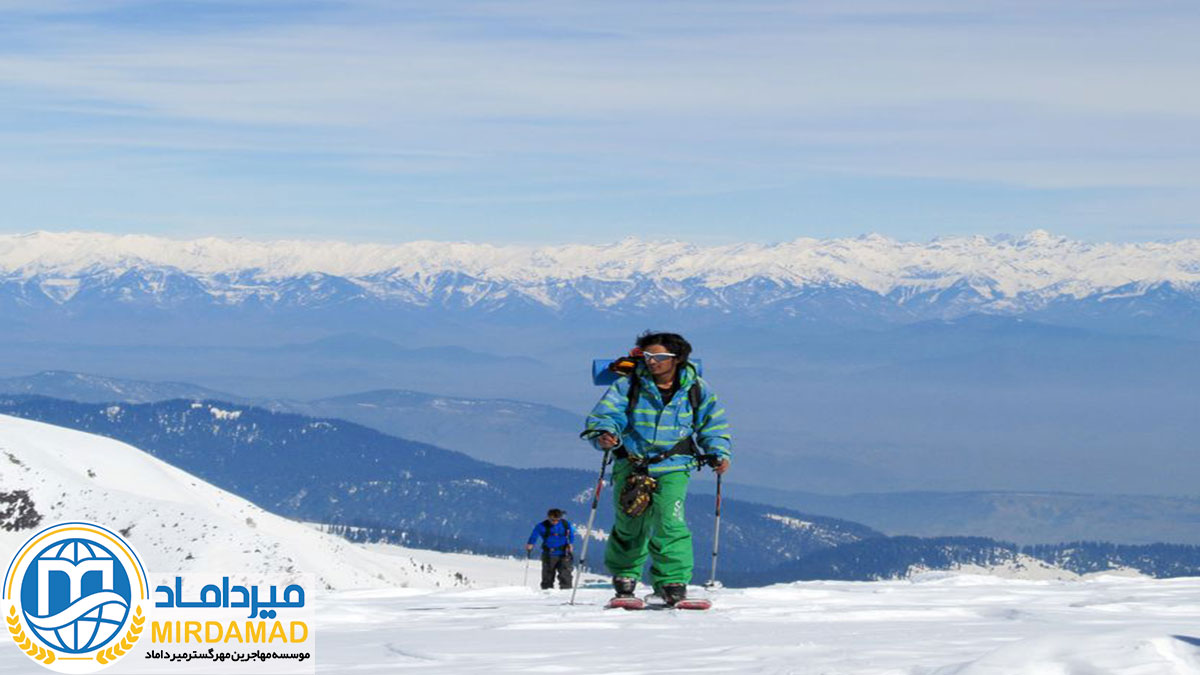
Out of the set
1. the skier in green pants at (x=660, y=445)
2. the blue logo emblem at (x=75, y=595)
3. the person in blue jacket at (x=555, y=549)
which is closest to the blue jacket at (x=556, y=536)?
the person in blue jacket at (x=555, y=549)

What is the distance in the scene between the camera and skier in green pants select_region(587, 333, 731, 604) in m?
15.4

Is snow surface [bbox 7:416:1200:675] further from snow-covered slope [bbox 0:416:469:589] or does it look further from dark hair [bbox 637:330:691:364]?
snow-covered slope [bbox 0:416:469:589]

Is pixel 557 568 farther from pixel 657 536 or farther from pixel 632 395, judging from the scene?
pixel 632 395

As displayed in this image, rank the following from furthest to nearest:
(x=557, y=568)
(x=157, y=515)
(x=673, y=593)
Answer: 1. (x=157, y=515)
2. (x=557, y=568)
3. (x=673, y=593)

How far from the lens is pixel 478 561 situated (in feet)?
604

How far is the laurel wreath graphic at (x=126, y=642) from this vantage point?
11.5m

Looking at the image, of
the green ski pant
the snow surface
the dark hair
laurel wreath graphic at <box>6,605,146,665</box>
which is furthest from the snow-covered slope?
the dark hair

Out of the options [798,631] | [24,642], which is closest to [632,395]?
[798,631]

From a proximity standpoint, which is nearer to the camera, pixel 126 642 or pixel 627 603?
pixel 126 642

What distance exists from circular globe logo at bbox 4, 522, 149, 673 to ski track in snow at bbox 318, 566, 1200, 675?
5.13 ft

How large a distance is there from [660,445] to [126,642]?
5.29 meters

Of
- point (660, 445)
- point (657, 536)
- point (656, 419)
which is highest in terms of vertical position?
point (656, 419)

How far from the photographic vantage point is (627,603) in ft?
51.5

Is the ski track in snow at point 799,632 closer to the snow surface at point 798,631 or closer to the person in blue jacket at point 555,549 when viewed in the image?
the snow surface at point 798,631
